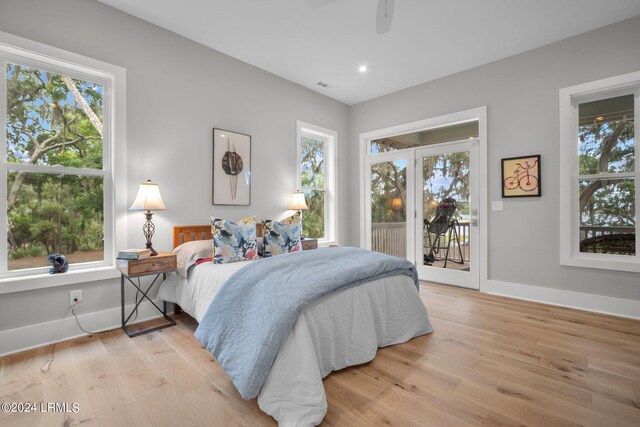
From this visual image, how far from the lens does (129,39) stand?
279cm

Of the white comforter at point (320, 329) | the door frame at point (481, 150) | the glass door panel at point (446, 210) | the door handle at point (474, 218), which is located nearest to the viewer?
the white comforter at point (320, 329)

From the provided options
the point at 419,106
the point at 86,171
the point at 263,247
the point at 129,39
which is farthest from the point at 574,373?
the point at 129,39

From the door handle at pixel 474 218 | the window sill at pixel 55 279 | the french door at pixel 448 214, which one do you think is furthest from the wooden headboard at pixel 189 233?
the door handle at pixel 474 218

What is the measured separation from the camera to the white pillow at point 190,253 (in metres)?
2.70

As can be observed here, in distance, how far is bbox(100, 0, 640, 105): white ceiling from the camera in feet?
8.77

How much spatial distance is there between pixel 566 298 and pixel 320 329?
2964 millimetres

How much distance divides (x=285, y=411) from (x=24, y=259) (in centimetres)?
241

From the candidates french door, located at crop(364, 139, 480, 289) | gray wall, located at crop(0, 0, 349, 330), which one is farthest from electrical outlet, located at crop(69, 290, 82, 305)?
french door, located at crop(364, 139, 480, 289)

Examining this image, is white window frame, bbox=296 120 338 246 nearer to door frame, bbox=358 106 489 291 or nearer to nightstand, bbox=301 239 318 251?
nightstand, bbox=301 239 318 251

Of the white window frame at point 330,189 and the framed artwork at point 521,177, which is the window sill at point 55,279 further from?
the framed artwork at point 521,177

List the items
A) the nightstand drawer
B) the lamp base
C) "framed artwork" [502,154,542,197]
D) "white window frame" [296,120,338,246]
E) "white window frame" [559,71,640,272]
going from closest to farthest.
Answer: the nightstand drawer
the lamp base
"white window frame" [559,71,640,272]
"framed artwork" [502,154,542,197]
"white window frame" [296,120,338,246]

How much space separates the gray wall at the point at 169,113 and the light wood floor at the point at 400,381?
0.72 meters

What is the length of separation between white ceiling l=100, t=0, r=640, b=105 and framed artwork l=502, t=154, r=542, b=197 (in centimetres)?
126

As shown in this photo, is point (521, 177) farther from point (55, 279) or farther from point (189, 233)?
point (55, 279)
